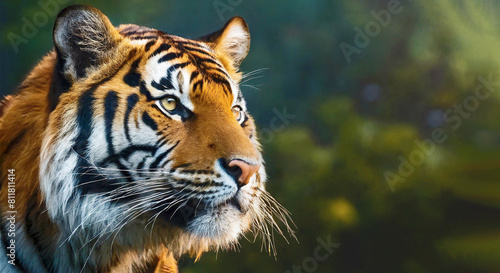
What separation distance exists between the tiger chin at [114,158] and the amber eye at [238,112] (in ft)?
0.40

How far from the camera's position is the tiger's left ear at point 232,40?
2207mm

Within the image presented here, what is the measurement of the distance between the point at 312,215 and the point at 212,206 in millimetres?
1663

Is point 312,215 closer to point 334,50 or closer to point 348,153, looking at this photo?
point 348,153

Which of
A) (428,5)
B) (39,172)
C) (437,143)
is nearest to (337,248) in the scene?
(437,143)

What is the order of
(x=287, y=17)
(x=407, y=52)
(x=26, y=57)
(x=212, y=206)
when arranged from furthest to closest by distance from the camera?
(x=407, y=52), (x=287, y=17), (x=26, y=57), (x=212, y=206)

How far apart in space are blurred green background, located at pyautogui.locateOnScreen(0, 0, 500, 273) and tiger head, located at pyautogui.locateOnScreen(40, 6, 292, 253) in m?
1.29

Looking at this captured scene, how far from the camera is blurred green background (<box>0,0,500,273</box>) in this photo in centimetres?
317

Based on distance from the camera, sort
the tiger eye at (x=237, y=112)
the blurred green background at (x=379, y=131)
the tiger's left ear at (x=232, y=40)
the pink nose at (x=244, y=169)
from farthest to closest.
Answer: the blurred green background at (x=379, y=131), the tiger's left ear at (x=232, y=40), the tiger eye at (x=237, y=112), the pink nose at (x=244, y=169)

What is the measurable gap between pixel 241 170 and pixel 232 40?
826mm

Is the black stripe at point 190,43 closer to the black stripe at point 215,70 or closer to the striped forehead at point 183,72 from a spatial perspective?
the striped forehead at point 183,72

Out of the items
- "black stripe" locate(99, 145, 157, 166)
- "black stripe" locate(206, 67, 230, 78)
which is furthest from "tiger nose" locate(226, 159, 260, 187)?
"black stripe" locate(206, 67, 230, 78)

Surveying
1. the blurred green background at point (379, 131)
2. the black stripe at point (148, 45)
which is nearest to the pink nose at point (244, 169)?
the black stripe at point (148, 45)

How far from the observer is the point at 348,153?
3330mm

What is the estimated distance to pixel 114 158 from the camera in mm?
1728
